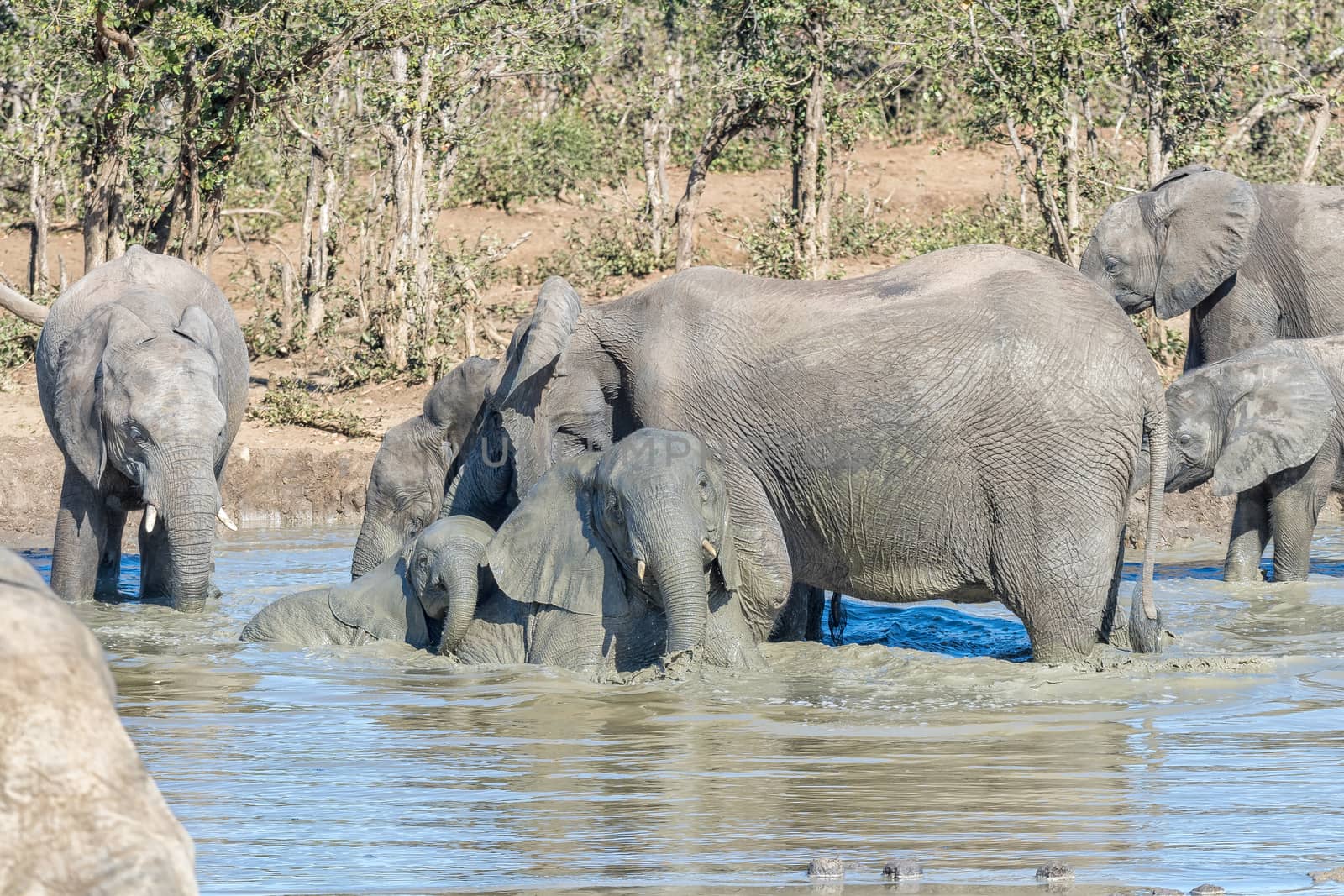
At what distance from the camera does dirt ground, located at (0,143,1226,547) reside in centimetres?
1242

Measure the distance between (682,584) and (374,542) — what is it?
7.29 ft

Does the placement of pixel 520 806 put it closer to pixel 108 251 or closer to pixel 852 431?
pixel 852 431

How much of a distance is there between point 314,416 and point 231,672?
18.6 ft

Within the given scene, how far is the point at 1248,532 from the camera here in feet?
32.8

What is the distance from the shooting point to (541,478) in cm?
774

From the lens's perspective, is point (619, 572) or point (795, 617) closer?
point (619, 572)

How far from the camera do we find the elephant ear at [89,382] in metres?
8.86

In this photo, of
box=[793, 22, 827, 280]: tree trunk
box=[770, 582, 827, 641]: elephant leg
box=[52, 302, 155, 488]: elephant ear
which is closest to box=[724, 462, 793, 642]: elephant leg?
box=[770, 582, 827, 641]: elephant leg

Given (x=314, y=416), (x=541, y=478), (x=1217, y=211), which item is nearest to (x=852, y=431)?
(x=541, y=478)

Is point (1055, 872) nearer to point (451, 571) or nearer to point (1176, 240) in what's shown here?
point (451, 571)

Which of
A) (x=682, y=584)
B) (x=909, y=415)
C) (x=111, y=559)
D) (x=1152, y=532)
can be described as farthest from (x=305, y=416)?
Answer: (x=1152, y=532)

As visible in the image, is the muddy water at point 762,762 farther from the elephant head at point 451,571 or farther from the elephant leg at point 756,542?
the elephant leg at point 756,542

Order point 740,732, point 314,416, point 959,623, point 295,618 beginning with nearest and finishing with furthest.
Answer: point 740,732 < point 295,618 < point 959,623 < point 314,416

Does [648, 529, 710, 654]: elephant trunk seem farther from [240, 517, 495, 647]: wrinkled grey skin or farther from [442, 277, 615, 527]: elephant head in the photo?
[240, 517, 495, 647]: wrinkled grey skin
